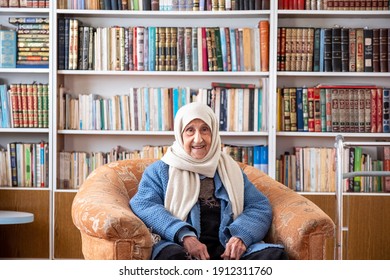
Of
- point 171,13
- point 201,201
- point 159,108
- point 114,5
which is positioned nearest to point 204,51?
point 171,13

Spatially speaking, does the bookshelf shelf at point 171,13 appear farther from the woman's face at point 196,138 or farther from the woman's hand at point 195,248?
the woman's hand at point 195,248

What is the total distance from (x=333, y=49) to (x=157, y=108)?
1.14m

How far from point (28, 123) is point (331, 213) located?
1.95 meters

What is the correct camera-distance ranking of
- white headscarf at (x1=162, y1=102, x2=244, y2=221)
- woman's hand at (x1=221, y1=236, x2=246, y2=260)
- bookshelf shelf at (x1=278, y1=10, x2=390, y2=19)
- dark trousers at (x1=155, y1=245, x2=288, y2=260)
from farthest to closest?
1. bookshelf shelf at (x1=278, y1=10, x2=390, y2=19)
2. white headscarf at (x1=162, y1=102, x2=244, y2=221)
3. woman's hand at (x1=221, y1=236, x2=246, y2=260)
4. dark trousers at (x1=155, y1=245, x2=288, y2=260)

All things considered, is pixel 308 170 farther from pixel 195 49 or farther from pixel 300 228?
pixel 300 228

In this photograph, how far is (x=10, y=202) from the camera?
5109 millimetres

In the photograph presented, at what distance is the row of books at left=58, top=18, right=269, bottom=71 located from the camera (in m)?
5.04

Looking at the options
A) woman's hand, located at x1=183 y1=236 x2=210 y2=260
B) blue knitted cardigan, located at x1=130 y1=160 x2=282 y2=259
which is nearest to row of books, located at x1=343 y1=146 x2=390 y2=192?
blue knitted cardigan, located at x1=130 y1=160 x2=282 y2=259

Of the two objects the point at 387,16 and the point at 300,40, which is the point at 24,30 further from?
the point at 387,16

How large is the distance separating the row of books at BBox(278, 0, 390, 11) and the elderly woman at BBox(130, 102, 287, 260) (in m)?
1.65

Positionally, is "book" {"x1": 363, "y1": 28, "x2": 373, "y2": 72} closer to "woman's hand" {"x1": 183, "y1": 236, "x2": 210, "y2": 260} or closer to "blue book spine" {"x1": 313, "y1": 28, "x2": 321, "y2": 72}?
"blue book spine" {"x1": 313, "y1": 28, "x2": 321, "y2": 72}
